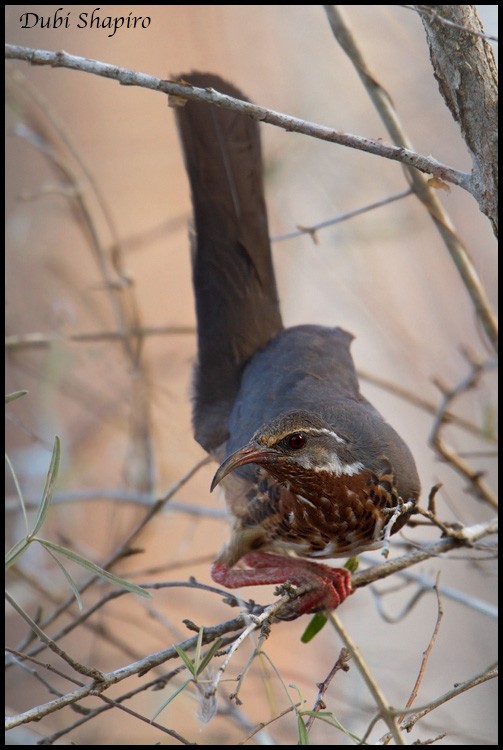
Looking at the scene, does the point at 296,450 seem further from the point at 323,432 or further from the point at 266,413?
the point at 266,413

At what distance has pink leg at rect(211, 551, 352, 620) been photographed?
7.91 feet

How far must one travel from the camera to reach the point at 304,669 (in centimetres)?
445

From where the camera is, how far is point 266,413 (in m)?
2.58

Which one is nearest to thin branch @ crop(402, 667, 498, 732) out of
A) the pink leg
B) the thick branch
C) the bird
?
the bird

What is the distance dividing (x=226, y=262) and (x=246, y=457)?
3.68 feet

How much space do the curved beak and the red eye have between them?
0.05 m

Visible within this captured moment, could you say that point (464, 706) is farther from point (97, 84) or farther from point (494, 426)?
point (97, 84)

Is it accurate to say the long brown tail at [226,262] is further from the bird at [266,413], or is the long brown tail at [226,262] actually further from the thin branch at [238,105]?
the thin branch at [238,105]

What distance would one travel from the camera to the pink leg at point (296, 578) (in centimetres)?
241

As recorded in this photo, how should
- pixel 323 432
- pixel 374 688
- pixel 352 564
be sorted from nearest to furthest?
pixel 374 688 → pixel 323 432 → pixel 352 564

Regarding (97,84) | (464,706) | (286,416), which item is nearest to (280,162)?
(286,416)

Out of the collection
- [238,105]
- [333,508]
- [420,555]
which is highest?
[238,105]

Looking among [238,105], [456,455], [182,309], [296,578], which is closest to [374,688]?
[296,578]

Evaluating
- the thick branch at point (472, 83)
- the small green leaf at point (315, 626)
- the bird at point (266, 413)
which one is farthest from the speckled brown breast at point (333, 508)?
the thick branch at point (472, 83)
